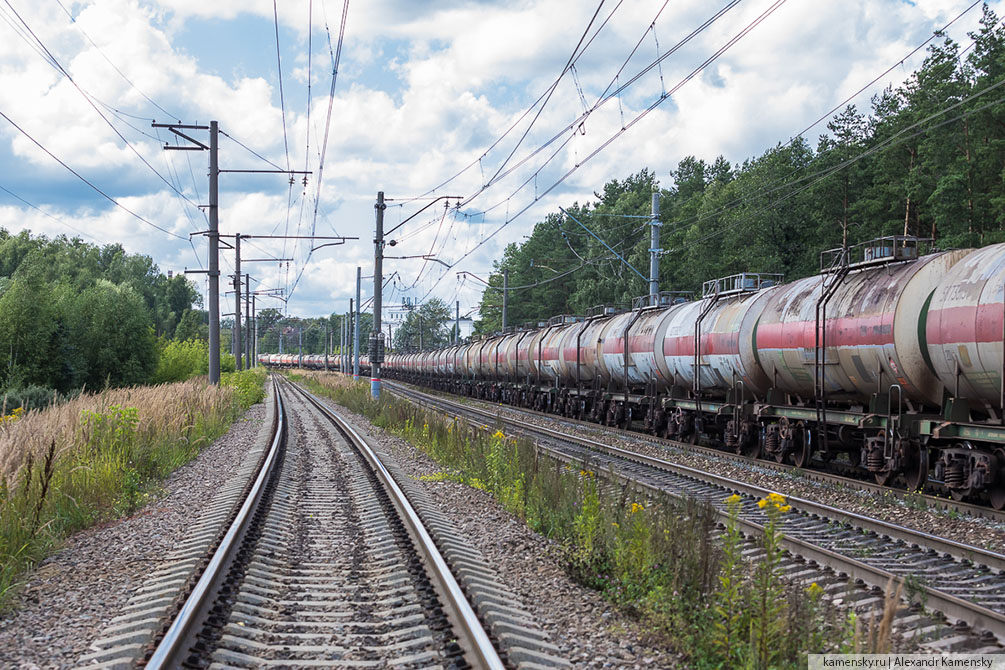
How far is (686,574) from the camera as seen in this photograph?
6445 millimetres

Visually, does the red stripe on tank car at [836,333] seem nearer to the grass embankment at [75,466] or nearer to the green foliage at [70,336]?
the grass embankment at [75,466]

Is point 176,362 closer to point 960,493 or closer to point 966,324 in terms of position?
point 960,493

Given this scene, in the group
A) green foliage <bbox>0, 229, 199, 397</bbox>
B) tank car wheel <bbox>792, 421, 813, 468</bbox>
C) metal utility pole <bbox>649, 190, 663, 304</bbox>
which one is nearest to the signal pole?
green foliage <bbox>0, 229, 199, 397</bbox>

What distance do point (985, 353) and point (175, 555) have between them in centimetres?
978

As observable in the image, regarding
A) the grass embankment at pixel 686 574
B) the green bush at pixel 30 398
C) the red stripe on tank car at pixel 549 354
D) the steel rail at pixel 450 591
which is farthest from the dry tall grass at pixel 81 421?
the red stripe on tank car at pixel 549 354

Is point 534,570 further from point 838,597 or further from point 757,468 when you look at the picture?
point 757,468

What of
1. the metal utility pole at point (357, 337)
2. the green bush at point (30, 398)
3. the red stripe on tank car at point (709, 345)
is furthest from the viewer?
the metal utility pole at point (357, 337)

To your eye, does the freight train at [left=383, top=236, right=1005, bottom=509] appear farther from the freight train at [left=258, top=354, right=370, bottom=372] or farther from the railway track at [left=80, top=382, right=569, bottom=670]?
the freight train at [left=258, top=354, right=370, bottom=372]

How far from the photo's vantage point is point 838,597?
22.0ft

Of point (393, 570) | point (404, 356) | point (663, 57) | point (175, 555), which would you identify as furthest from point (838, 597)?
point (404, 356)

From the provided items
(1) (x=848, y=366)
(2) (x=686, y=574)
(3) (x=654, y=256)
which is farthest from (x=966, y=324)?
(3) (x=654, y=256)

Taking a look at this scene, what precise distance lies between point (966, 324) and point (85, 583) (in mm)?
10517

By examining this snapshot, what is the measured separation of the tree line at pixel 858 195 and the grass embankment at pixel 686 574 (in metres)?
19.7

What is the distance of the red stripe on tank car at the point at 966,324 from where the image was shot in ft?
33.2
